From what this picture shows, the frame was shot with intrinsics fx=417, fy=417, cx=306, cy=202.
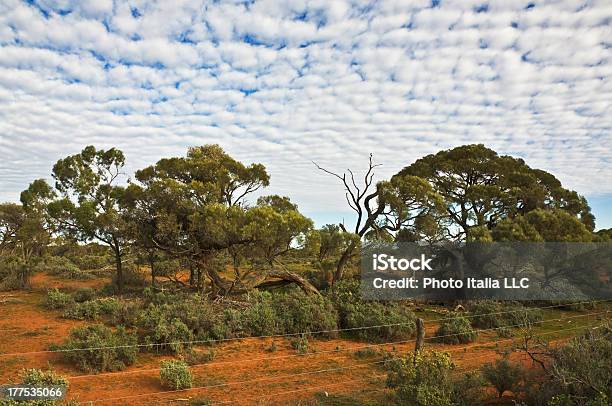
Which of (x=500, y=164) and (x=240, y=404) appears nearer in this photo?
(x=240, y=404)

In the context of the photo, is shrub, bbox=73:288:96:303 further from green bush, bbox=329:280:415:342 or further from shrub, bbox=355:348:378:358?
shrub, bbox=355:348:378:358

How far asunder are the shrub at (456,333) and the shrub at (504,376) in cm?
454

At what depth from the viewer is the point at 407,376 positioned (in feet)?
24.0

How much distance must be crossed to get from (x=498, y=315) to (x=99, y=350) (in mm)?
13215

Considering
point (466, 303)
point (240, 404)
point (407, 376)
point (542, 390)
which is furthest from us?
point (466, 303)

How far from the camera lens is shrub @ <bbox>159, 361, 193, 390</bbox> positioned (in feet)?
28.2

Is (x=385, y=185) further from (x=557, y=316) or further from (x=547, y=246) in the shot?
(x=557, y=316)

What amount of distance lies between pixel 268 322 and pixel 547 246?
11.6 m

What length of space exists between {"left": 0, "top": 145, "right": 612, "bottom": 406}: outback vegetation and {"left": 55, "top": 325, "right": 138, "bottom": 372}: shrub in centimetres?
4

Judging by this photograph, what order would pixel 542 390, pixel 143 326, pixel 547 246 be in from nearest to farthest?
pixel 542 390, pixel 143 326, pixel 547 246

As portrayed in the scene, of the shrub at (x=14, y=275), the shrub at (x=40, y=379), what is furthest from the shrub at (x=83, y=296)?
the shrub at (x=40, y=379)

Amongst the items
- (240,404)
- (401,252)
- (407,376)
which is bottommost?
(240,404)

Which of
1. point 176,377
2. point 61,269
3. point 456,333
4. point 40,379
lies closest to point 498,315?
point 456,333

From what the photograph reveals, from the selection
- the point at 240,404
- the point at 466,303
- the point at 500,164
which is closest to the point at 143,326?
the point at 240,404
